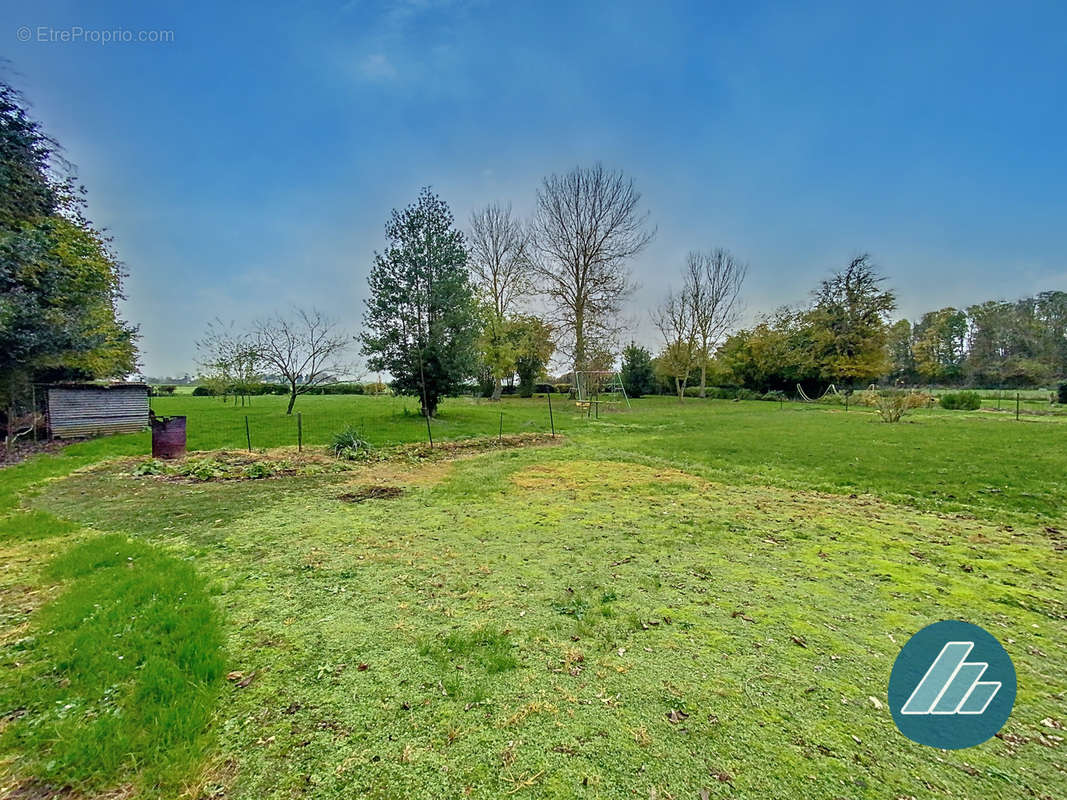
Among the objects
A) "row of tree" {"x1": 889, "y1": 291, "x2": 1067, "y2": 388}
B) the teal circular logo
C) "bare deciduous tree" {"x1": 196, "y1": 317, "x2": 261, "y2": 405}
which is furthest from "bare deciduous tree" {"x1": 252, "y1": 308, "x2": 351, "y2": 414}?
"row of tree" {"x1": 889, "y1": 291, "x2": 1067, "y2": 388}

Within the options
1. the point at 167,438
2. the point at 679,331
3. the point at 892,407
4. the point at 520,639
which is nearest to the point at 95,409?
the point at 167,438

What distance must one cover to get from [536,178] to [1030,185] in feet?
65.8

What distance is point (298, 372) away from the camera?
1653cm

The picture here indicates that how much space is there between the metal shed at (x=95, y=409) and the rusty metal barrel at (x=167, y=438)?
18.4ft

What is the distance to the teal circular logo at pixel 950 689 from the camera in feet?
5.39

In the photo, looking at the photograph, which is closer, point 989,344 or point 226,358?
point 226,358

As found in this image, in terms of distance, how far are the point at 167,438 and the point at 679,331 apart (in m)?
29.6

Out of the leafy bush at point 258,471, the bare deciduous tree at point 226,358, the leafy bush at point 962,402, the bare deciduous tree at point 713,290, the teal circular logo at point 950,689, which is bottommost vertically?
the leafy bush at point 258,471

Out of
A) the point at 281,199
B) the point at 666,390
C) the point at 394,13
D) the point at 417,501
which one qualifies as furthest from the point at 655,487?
the point at 666,390

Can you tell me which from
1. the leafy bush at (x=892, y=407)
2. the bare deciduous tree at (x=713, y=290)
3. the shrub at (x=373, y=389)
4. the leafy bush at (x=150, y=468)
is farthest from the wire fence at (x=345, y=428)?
the bare deciduous tree at (x=713, y=290)

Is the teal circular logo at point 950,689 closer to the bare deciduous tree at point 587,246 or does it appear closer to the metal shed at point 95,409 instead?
the metal shed at point 95,409

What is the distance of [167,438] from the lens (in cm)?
799

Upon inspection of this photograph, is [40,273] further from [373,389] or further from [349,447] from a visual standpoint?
[373,389]

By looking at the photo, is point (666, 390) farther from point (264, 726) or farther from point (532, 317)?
point (264, 726)
